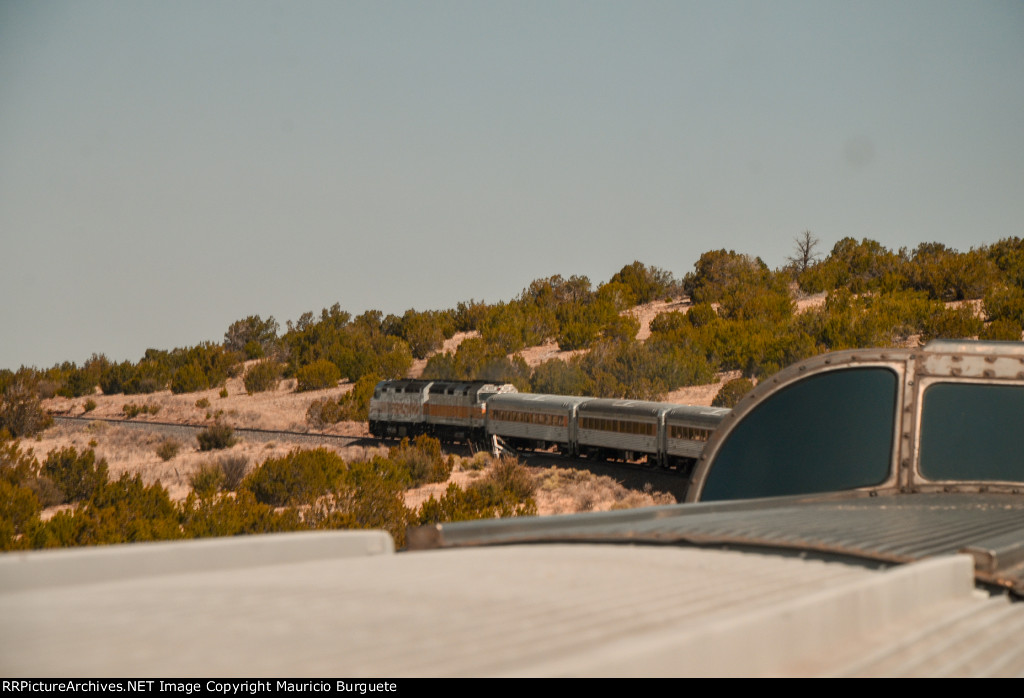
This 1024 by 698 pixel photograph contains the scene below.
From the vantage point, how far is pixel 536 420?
33625 mm

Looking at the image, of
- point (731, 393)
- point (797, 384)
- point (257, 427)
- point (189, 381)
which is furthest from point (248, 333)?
point (797, 384)

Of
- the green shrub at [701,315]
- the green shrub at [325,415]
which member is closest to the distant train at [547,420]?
the green shrub at [325,415]

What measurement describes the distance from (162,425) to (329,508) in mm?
34235

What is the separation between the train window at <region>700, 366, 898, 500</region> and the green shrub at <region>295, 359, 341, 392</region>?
54310 mm

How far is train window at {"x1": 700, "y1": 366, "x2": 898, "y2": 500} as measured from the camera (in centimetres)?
827

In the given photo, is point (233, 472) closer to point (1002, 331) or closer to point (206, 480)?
point (206, 480)

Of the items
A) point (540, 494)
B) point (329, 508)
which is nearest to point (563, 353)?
point (540, 494)

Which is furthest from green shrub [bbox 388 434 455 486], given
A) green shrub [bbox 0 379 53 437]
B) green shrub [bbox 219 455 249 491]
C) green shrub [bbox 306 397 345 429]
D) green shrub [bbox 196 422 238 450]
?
green shrub [bbox 0 379 53 437]

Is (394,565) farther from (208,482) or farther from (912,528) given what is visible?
(208,482)

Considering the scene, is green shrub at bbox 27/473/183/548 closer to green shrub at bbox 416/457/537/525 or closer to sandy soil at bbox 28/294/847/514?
green shrub at bbox 416/457/537/525

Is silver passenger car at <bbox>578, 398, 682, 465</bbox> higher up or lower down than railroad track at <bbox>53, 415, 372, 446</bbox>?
higher up

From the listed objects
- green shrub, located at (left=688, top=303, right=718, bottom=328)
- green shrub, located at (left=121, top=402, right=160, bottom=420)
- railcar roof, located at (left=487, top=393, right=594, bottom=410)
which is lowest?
green shrub, located at (left=121, top=402, right=160, bottom=420)

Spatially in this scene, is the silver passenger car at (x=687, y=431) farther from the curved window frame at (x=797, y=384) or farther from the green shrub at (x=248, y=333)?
the green shrub at (x=248, y=333)
